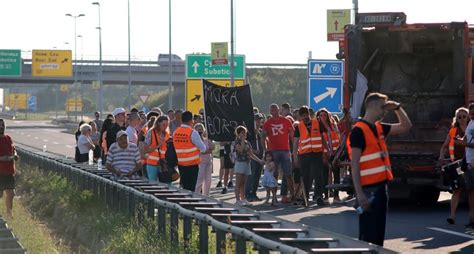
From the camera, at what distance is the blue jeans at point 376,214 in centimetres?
1133

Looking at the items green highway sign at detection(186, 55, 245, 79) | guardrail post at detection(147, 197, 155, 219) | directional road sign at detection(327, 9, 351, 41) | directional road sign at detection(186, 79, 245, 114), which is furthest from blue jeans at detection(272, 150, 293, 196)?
green highway sign at detection(186, 55, 245, 79)

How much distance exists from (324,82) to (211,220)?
52.4 feet

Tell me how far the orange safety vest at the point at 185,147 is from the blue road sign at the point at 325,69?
7.54 m

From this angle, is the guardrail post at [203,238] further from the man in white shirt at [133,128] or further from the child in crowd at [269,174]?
the child in crowd at [269,174]

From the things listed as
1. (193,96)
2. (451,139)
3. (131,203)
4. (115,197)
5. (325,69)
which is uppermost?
(325,69)

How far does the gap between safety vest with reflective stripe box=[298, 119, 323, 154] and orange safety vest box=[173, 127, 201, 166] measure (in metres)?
2.71

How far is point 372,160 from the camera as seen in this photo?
11.4 meters

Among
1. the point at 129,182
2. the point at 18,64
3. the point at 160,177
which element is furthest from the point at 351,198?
the point at 18,64

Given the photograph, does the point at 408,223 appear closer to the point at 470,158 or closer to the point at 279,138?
the point at 470,158

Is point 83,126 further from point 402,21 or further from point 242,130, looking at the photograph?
point 402,21

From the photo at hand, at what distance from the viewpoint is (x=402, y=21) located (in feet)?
72.7

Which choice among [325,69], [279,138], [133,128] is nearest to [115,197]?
[133,128]

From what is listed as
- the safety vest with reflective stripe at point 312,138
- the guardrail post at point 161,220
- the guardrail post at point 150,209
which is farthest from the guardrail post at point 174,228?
the safety vest with reflective stripe at point 312,138

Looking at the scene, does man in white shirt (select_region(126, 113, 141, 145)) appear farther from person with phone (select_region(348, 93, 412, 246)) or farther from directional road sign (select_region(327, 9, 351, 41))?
person with phone (select_region(348, 93, 412, 246))
